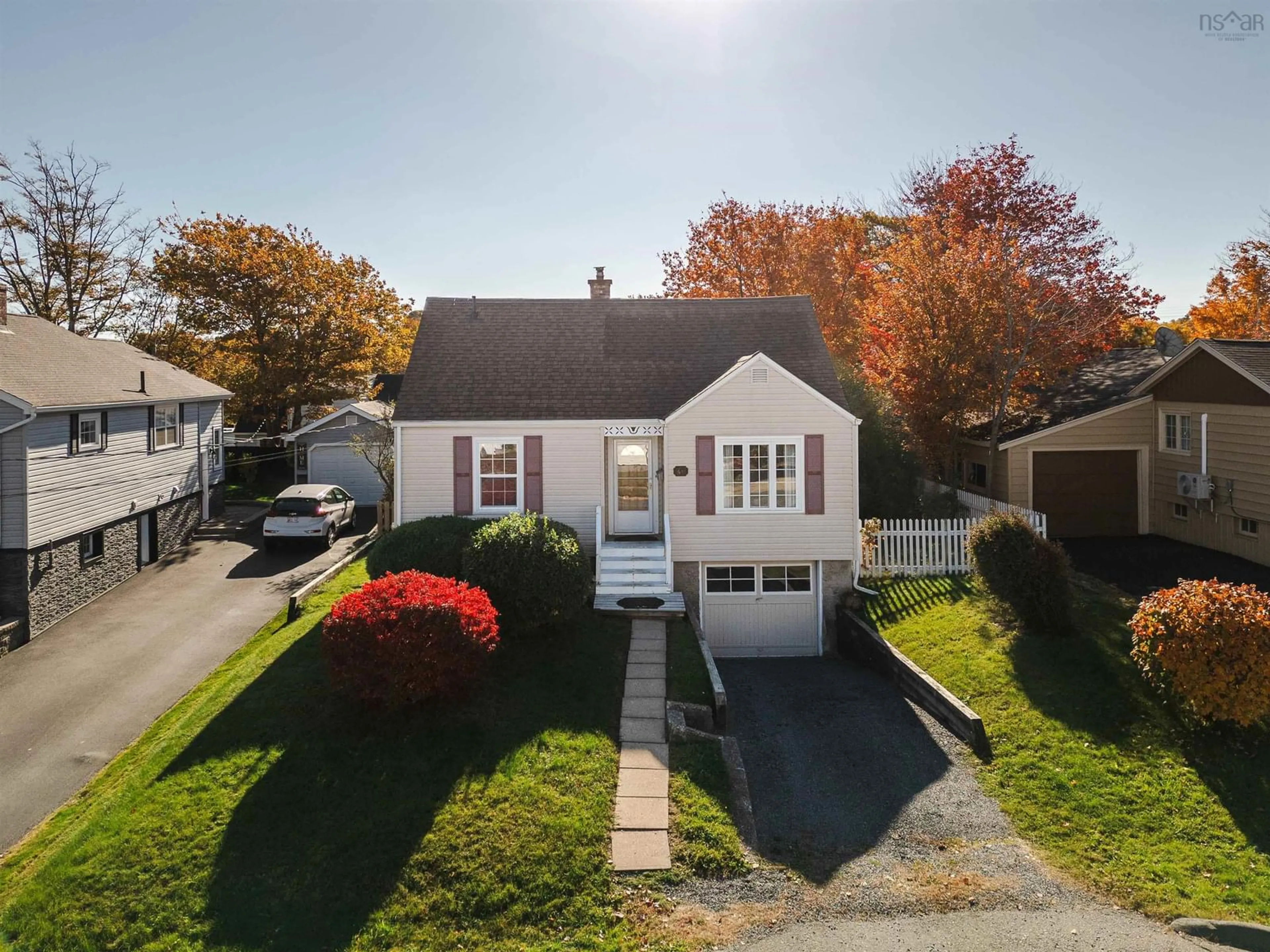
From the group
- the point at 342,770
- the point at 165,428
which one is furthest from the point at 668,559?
the point at 165,428

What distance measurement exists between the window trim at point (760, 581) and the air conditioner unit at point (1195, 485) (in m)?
9.53

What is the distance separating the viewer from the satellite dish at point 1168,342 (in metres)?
22.1

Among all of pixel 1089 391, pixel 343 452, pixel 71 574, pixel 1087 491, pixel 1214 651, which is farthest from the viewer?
pixel 343 452

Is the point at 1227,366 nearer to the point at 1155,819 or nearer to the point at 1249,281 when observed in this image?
the point at 1155,819

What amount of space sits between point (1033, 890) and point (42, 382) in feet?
71.2

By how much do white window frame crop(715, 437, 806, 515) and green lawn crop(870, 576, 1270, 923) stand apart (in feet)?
13.5

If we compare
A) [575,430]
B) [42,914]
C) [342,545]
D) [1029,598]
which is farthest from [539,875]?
[342,545]

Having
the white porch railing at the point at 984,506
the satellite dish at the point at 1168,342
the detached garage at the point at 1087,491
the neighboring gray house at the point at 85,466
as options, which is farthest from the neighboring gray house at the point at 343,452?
the satellite dish at the point at 1168,342

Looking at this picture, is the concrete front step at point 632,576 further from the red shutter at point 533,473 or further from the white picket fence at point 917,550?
the white picket fence at point 917,550

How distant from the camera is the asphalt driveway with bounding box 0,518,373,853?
10.5 metres

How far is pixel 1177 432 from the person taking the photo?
18938 millimetres

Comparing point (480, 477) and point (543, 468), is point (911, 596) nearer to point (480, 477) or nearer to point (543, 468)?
point (543, 468)

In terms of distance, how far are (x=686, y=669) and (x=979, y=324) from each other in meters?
15.3

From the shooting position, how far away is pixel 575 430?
1656cm
